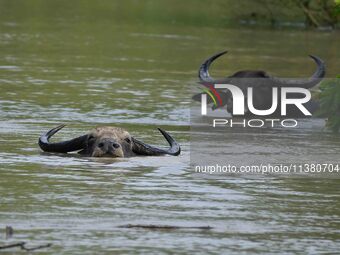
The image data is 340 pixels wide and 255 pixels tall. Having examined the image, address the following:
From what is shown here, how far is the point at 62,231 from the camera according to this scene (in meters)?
10.6

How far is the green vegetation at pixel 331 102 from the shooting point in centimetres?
1642

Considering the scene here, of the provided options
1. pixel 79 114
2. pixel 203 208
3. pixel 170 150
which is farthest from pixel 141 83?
pixel 203 208

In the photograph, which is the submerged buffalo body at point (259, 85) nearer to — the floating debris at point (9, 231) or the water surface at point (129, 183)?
the water surface at point (129, 183)

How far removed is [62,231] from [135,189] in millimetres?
2341

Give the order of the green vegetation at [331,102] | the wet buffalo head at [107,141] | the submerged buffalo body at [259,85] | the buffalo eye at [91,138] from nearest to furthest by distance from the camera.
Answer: the wet buffalo head at [107,141]
the buffalo eye at [91,138]
the green vegetation at [331,102]
the submerged buffalo body at [259,85]

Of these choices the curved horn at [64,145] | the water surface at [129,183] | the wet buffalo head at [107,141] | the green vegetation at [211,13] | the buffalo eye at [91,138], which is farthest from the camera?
the green vegetation at [211,13]

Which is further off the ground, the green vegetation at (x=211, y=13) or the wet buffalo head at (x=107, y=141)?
the green vegetation at (x=211, y=13)

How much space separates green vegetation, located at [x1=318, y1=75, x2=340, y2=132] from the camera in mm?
16422

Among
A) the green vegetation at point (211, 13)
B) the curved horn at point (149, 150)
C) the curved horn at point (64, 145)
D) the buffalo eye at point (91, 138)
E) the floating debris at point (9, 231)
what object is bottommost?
the floating debris at point (9, 231)

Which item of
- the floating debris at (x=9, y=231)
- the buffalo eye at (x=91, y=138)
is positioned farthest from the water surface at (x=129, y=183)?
the buffalo eye at (x=91, y=138)

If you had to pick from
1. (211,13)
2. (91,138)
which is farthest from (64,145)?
(211,13)

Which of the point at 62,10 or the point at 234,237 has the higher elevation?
the point at 62,10

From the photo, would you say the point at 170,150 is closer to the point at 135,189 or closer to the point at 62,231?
the point at 135,189

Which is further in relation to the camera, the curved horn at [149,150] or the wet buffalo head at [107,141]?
the curved horn at [149,150]
